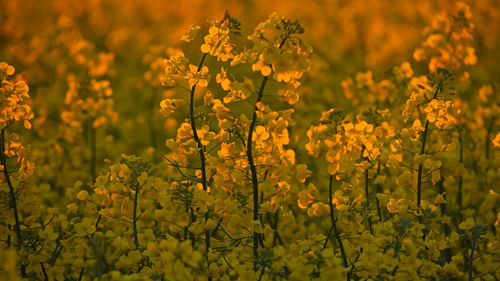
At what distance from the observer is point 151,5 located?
12.8 m

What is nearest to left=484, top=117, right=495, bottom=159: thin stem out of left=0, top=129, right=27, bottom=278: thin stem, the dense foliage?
the dense foliage

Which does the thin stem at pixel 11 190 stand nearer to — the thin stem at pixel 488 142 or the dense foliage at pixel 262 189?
the dense foliage at pixel 262 189

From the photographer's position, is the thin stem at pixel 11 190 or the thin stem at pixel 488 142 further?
the thin stem at pixel 488 142

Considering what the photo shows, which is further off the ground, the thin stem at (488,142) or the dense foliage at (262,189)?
the thin stem at (488,142)

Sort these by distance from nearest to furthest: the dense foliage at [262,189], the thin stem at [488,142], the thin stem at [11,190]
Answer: the dense foliage at [262,189], the thin stem at [11,190], the thin stem at [488,142]

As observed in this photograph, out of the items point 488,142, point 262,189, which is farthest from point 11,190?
point 488,142

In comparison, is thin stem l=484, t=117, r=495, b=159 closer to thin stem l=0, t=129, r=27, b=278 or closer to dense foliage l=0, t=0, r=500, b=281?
dense foliage l=0, t=0, r=500, b=281

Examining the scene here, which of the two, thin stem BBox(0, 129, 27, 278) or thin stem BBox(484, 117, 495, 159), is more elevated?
thin stem BBox(484, 117, 495, 159)

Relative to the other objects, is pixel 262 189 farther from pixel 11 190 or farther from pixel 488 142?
pixel 488 142

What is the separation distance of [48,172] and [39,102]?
183 cm

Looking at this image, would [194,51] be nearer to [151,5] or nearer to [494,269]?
[151,5]

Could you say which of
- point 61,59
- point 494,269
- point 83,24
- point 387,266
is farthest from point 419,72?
point 83,24

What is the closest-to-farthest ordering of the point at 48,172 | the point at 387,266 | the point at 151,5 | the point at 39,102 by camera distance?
1. the point at 387,266
2. the point at 48,172
3. the point at 39,102
4. the point at 151,5

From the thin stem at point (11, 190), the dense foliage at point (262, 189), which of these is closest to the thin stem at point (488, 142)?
the dense foliage at point (262, 189)
